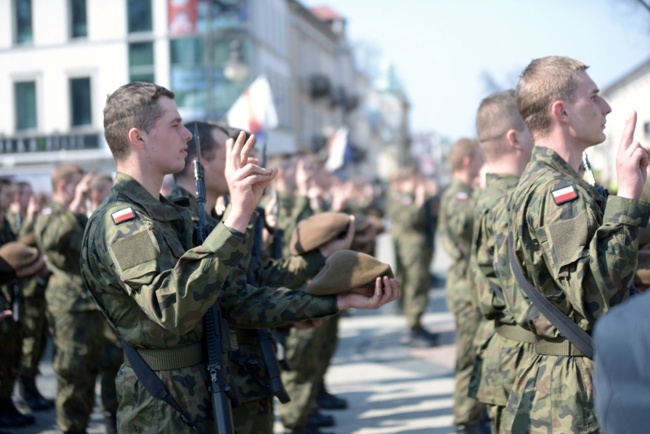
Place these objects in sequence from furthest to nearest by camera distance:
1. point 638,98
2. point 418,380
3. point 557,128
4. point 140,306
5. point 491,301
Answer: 1. point 638,98
2. point 418,380
3. point 491,301
4. point 557,128
5. point 140,306

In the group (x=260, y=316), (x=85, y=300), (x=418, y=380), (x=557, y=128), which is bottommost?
(x=418, y=380)

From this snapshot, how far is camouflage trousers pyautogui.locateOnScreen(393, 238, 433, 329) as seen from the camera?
12484mm

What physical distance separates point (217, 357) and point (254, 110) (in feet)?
18.9

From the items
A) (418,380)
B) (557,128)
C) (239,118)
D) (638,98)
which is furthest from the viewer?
(638,98)

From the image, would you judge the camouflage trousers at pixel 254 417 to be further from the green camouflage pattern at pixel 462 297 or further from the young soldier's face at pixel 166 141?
the green camouflage pattern at pixel 462 297

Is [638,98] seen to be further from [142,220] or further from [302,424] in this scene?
[142,220]

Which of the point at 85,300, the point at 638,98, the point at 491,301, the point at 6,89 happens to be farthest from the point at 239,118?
the point at 6,89

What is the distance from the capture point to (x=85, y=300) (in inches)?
300

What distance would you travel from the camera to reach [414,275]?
13.1 meters

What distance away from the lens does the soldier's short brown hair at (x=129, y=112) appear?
12.4 ft

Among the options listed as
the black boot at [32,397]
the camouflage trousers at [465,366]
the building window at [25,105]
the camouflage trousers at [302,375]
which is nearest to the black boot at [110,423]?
the camouflage trousers at [302,375]

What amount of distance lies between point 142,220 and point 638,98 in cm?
2171

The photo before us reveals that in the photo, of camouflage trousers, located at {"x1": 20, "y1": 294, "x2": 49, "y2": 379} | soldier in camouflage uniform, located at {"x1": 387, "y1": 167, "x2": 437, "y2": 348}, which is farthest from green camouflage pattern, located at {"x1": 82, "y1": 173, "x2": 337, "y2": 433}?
soldier in camouflage uniform, located at {"x1": 387, "y1": 167, "x2": 437, "y2": 348}

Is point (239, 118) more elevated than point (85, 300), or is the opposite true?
point (239, 118)
